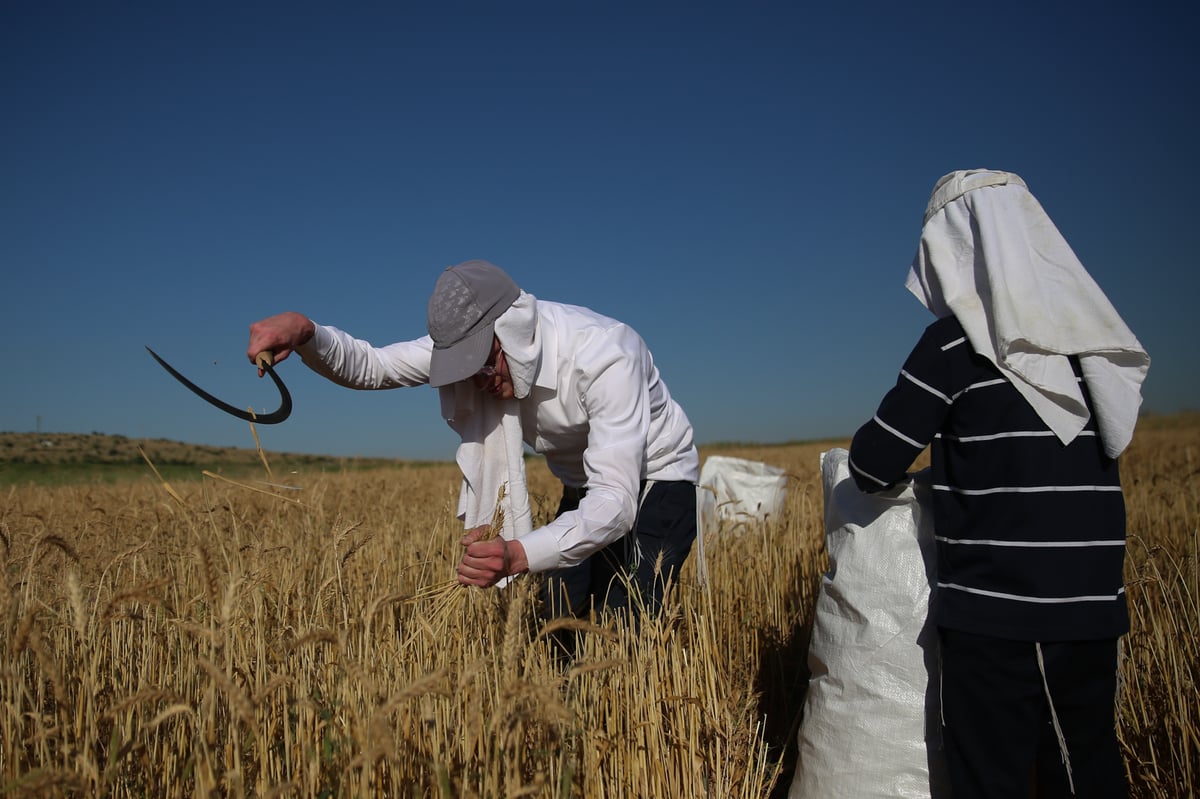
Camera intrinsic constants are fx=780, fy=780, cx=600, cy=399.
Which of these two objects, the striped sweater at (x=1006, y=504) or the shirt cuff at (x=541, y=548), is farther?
the shirt cuff at (x=541, y=548)

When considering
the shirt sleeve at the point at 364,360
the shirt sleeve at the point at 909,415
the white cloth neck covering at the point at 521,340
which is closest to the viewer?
the shirt sleeve at the point at 909,415

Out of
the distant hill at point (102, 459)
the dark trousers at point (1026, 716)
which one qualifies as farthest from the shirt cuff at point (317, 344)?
the distant hill at point (102, 459)

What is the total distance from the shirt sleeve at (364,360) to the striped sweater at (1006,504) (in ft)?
5.57

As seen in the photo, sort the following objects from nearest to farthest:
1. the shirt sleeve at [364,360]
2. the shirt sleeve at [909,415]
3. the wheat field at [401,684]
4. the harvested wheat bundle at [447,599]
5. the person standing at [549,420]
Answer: the wheat field at [401,684]
the shirt sleeve at [909,415]
the person standing at [549,420]
the harvested wheat bundle at [447,599]
the shirt sleeve at [364,360]

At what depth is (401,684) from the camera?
1.92m

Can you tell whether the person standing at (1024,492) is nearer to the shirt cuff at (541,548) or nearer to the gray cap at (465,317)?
the shirt cuff at (541,548)

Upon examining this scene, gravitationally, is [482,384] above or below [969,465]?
above

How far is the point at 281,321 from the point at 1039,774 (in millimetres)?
2395

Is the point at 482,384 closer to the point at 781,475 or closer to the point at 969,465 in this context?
the point at 969,465

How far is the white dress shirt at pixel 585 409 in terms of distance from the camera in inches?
86.2

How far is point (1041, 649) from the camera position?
1.71m

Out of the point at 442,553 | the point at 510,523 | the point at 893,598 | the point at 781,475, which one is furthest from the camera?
the point at 781,475

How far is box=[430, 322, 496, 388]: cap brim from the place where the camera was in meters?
2.30

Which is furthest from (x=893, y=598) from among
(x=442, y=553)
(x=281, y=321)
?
(x=442, y=553)
